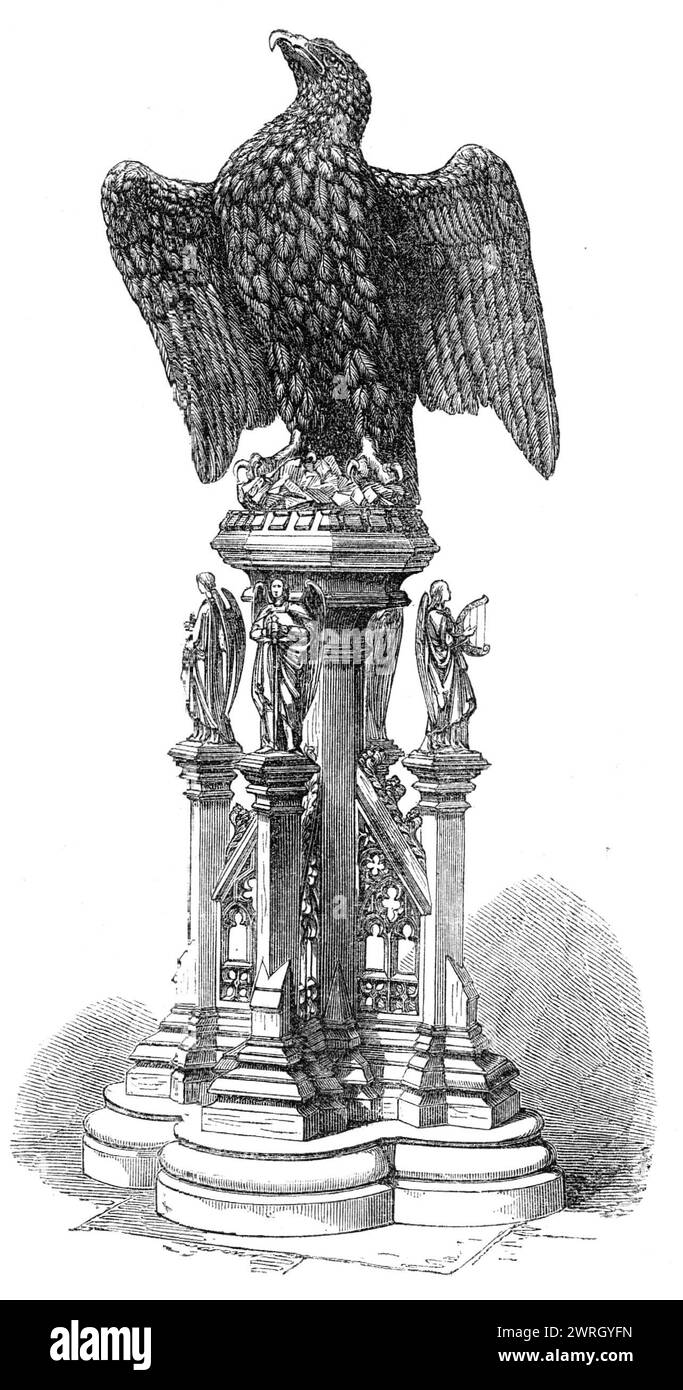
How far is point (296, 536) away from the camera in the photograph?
921 cm

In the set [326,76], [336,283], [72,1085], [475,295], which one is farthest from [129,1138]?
[326,76]

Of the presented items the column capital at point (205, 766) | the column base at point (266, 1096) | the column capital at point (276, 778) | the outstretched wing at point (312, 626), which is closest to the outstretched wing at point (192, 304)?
the outstretched wing at point (312, 626)

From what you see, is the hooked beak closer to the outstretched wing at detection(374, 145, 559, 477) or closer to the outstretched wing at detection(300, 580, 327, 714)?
the outstretched wing at detection(374, 145, 559, 477)

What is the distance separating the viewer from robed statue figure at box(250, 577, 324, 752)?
909 centimetres

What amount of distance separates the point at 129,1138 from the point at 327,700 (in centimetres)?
150

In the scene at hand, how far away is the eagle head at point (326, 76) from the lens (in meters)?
9.21

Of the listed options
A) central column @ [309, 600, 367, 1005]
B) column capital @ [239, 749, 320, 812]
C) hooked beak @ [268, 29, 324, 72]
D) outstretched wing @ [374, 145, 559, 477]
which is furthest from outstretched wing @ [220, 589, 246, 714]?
hooked beak @ [268, 29, 324, 72]

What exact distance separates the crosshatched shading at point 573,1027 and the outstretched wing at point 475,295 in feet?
5.80

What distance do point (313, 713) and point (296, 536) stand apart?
0.58m

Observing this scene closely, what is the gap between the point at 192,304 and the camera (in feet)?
31.5

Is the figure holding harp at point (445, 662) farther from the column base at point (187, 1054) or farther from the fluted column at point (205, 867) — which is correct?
the column base at point (187, 1054)

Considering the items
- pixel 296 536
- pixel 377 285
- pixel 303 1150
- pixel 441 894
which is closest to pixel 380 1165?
pixel 303 1150

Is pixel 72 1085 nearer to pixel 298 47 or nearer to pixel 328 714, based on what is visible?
pixel 328 714
